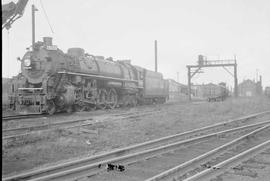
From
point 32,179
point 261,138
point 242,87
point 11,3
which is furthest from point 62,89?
point 242,87

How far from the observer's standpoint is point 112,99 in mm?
21484

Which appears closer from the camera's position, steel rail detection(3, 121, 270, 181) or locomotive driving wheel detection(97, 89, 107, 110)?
steel rail detection(3, 121, 270, 181)

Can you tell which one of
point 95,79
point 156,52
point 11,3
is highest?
point 156,52

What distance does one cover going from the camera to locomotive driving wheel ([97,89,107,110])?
19.4m

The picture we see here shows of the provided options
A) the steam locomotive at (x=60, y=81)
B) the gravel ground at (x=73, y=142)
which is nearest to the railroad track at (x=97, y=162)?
the gravel ground at (x=73, y=142)

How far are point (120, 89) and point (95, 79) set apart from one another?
3680 mm

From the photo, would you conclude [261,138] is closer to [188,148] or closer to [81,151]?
[188,148]

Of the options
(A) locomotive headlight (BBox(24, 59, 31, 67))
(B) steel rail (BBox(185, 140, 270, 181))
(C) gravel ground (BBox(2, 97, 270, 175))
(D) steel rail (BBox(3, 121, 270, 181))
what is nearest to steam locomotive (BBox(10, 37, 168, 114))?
(A) locomotive headlight (BBox(24, 59, 31, 67))

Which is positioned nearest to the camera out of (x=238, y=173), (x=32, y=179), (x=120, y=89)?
(x=32, y=179)

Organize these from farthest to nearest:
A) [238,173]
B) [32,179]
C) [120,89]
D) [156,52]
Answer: [156,52] < [120,89] < [238,173] < [32,179]

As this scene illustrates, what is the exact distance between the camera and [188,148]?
305 inches

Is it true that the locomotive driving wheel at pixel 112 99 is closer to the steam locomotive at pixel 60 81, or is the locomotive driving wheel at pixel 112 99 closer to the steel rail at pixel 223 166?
the steam locomotive at pixel 60 81

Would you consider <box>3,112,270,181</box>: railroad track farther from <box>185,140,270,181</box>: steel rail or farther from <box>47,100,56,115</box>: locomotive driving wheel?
<box>47,100,56,115</box>: locomotive driving wheel

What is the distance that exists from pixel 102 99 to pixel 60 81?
4.10 meters
